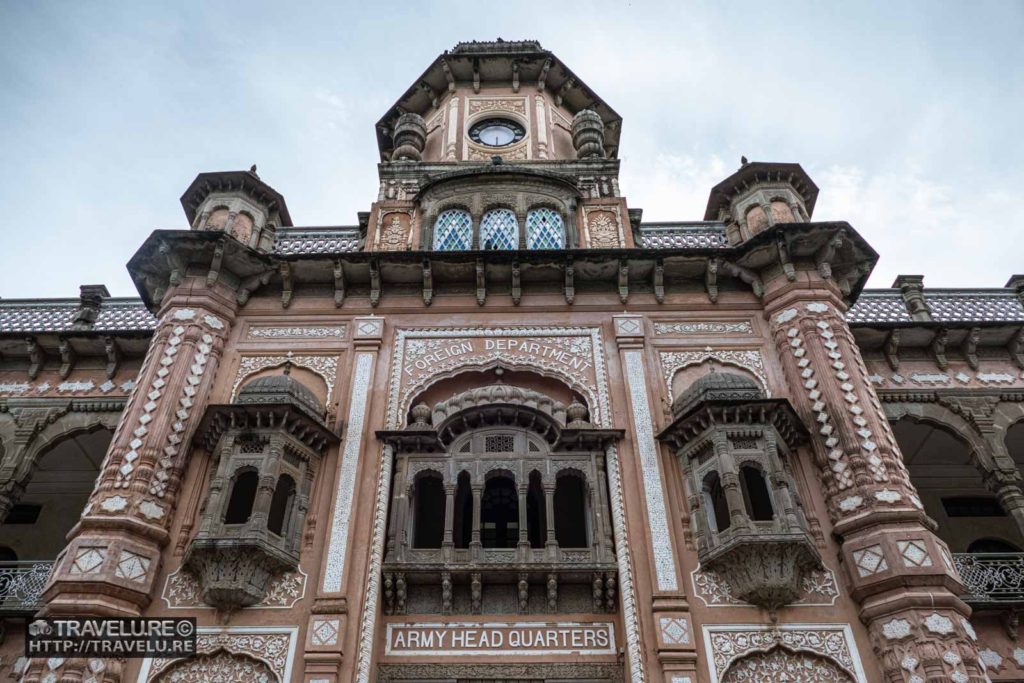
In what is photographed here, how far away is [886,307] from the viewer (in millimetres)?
15211

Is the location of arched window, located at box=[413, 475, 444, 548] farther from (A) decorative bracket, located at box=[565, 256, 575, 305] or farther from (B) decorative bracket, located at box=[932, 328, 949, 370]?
(B) decorative bracket, located at box=[932, 328, 949, 370]

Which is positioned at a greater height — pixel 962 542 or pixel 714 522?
pixel 962 542

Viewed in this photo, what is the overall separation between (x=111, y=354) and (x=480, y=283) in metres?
7.22

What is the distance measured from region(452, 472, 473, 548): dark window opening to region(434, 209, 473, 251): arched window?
500cm

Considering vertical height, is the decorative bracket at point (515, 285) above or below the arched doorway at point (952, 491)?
above

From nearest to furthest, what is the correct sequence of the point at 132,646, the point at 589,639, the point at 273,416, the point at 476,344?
the point at 132,646 < the point at 589,639 < the point at 273,416 < the point at 476,344

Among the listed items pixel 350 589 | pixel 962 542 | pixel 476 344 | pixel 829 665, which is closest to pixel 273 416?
pixel 350 589

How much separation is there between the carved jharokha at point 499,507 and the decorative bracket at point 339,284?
2.77 metres

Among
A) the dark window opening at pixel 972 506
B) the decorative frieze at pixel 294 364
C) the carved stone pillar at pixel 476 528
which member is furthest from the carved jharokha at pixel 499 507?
the dark window opening at pixel 972 506

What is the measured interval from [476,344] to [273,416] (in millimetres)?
3777

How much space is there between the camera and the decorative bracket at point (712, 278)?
13680 mm

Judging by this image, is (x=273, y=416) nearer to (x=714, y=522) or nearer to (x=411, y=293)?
(x=411, y=293)

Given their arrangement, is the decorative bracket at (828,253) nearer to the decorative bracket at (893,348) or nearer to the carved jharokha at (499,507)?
the decorative bracket at (893,348)

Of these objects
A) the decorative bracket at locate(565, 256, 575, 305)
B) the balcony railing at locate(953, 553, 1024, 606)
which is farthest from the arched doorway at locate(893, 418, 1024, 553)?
the decorative bracket at locate(565, 256, 575, 305)
